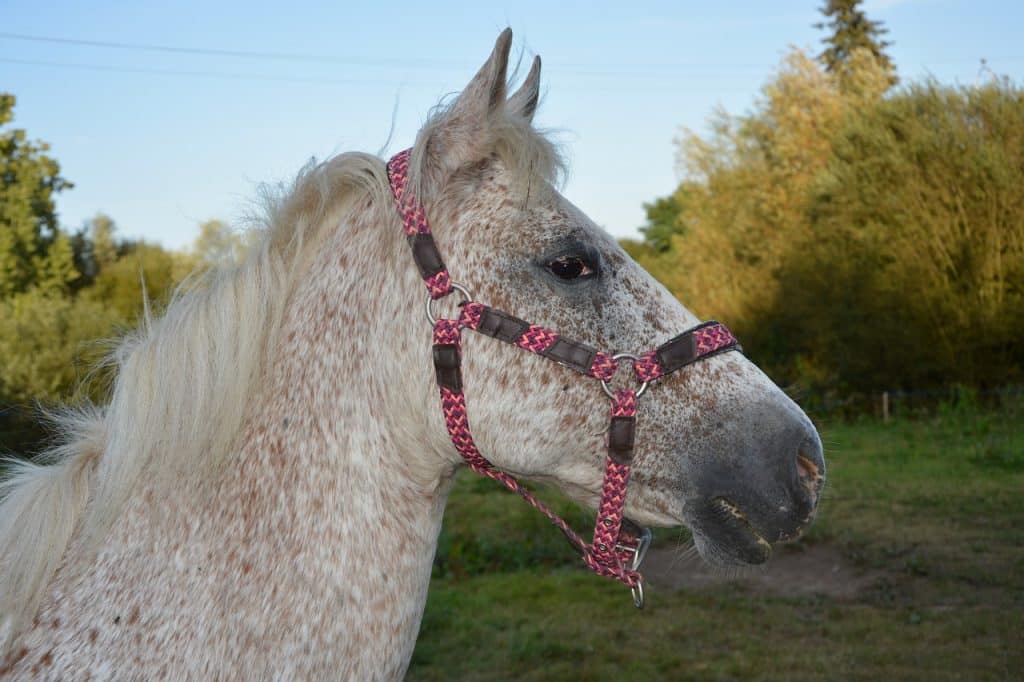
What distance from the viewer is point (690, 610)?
6.76 metres

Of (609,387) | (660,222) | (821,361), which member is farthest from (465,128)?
(660,222)

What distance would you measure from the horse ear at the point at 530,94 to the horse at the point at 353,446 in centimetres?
17

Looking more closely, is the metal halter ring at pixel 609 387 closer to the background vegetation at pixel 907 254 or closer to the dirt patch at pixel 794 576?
the dirt patch at pixel 794 576

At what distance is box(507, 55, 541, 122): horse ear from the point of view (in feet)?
7.75

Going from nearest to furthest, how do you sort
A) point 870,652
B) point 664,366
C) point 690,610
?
1. point 664,366
2. point 870,652
3. point 690,610

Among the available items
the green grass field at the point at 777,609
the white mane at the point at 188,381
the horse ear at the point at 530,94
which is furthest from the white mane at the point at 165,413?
the green grass field at the point at 777,609

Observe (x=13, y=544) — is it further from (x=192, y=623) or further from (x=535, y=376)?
(x=535, y=376)

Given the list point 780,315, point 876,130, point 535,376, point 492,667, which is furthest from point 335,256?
point 780,315

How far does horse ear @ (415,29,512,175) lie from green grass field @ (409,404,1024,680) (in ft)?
8.26

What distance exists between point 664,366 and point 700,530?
0.40m

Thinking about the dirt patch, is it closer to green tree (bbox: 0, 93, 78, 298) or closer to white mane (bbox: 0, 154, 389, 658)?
white mane (bbox: 0, 154, 389, 658)

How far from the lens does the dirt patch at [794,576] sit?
7.18 m

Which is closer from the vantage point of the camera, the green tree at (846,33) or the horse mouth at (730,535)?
the horse mouth at (730,535)

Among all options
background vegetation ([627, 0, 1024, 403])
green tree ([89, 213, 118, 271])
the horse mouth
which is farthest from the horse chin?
green tree ([89, 213, 118, 271])
